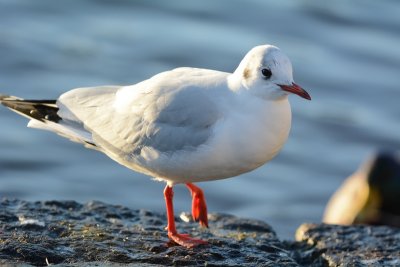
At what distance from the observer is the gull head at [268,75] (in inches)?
243

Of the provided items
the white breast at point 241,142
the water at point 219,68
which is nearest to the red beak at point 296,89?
the white breast at point 241,142

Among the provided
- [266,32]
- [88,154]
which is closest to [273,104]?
[88,154]

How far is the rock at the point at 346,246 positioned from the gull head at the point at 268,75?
110cm

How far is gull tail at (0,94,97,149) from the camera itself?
709 cm

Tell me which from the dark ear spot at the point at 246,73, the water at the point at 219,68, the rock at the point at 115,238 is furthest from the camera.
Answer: the water at the point at 219,68

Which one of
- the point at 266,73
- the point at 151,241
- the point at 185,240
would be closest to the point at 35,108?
the point at 151,241

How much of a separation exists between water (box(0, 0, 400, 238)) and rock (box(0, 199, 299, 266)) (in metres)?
4.21

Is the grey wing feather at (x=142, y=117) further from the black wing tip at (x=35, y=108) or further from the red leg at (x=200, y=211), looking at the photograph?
the red leg at (x=200, y=211)

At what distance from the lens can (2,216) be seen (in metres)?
6.57

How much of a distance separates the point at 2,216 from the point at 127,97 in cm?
117

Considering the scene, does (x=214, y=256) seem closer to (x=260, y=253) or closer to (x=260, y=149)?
(x=260, y=253)

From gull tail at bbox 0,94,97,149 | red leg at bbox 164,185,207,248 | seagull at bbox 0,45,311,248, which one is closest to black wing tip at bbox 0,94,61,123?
gull tail at bbox 0,94,97,149

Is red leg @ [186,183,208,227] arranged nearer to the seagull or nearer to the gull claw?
the seagull

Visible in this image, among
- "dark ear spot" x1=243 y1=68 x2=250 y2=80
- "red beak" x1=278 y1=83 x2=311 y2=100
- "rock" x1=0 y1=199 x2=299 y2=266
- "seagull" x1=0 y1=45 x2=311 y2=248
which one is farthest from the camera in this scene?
"dark ear spot" x1=243 y1=68 x2=250 y2=80
